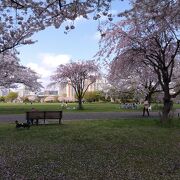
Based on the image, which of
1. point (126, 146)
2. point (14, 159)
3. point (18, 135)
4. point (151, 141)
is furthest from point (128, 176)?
point (18, 135)

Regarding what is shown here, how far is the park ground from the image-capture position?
818 cm

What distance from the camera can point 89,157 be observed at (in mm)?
10164

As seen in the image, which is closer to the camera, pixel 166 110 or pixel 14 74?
pixel 166 110

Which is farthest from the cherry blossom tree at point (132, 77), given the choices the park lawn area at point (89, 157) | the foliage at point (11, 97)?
the foliage at point (11, 97)

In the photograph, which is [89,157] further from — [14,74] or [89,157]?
[14,74]

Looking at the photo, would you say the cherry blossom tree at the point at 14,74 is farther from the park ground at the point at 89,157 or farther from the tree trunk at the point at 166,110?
the park ground at the point at 89,157

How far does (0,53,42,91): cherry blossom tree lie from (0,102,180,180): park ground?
25785mm

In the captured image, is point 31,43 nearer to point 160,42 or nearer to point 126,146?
point 160,42

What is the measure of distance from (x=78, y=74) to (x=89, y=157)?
4446cm

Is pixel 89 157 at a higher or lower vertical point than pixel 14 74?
lower

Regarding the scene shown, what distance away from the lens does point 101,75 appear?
56312 mm

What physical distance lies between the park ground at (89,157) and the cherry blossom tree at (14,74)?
25.8 m

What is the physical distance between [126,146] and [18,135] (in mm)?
5351

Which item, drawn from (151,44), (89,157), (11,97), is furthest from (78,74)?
(11,97)
